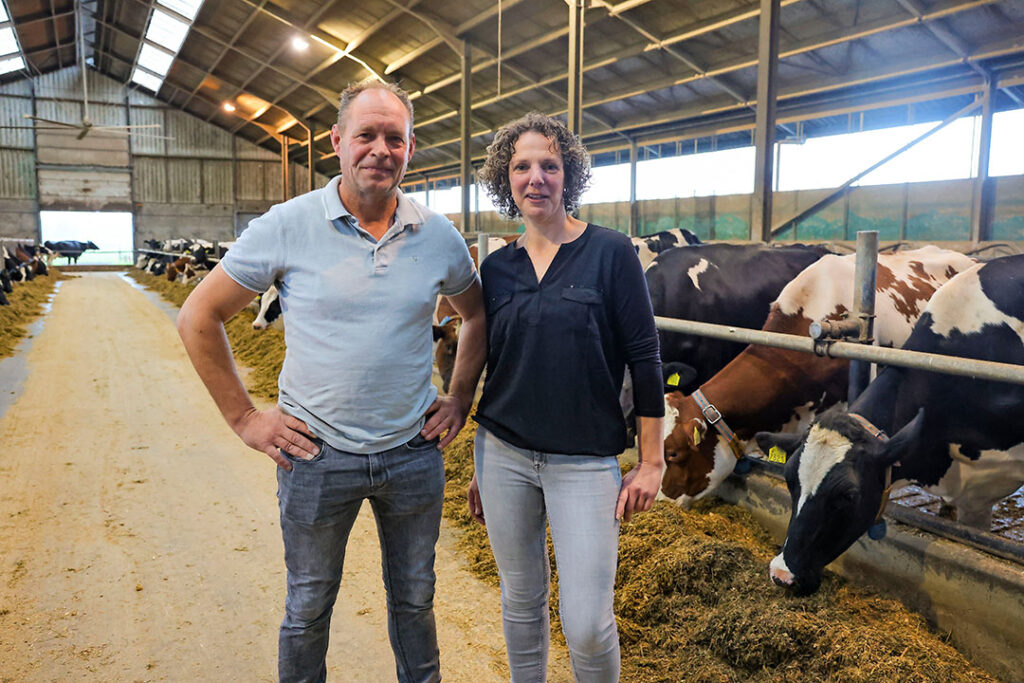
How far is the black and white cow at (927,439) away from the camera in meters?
3.10

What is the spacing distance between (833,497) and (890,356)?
64 centimetres

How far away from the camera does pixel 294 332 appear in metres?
1.97

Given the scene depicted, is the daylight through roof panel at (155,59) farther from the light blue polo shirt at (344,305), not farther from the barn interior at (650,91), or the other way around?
the light blue polo shirt at (344,305)

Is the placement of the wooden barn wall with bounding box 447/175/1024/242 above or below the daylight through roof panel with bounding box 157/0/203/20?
below

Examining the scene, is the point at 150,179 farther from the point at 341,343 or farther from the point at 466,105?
the point at 341,343

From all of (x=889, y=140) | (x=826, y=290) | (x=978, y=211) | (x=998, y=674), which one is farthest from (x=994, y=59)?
(x=998, y=674)

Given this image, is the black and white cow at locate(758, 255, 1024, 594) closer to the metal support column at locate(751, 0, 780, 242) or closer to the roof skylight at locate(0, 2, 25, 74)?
the metal support column at locate(751, 0, 780, 242)

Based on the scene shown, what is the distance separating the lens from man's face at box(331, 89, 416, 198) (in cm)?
192

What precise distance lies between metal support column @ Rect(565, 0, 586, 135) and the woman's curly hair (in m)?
7.42

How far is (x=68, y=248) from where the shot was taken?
1228 inches

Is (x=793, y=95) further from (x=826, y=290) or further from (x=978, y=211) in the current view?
(x=826, y=290)

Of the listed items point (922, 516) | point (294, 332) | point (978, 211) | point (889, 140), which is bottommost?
point (922, 516)

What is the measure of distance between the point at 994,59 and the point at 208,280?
1251 cm

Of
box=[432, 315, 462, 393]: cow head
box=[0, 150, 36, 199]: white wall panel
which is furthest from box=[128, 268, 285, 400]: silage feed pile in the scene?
box=[0, 150, 36, 199]: white wall panel
